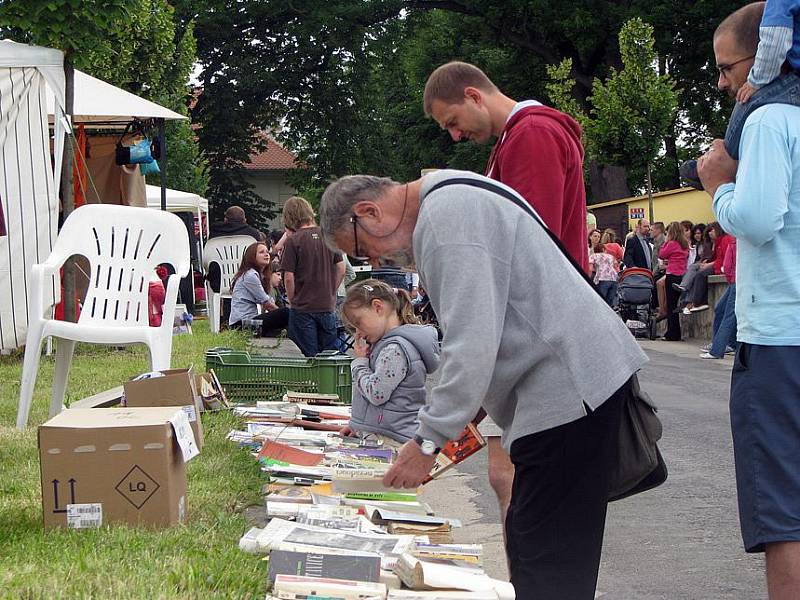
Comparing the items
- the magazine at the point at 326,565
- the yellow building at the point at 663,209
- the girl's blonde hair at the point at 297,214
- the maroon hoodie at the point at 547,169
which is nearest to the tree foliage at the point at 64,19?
the girl's blonde hair at the point at 297,214

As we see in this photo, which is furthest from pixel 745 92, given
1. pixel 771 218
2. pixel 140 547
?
pixel 140 547

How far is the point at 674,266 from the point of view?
18047 mm

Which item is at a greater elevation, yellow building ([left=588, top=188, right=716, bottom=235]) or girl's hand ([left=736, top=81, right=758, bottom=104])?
yellow building ([left=588, top=188, right=716, bottom=235])

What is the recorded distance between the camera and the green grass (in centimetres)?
351

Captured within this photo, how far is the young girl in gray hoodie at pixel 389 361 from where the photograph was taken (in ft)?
20.6

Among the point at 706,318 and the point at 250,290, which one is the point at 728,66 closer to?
the point at 250,290

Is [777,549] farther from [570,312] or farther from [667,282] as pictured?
[667,282]

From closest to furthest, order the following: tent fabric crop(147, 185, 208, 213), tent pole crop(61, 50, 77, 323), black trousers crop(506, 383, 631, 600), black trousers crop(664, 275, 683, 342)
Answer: black trousers crop(506, 383, 631, 600) < tent pole crop(61, 50, 77, 323) < black trousers crop(664, 275, 683, 342) < tent fabric crop(147, 185, 208, 213)

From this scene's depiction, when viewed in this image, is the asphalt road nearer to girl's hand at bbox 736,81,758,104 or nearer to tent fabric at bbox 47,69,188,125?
girl's hand at bbox 736,81,758,104

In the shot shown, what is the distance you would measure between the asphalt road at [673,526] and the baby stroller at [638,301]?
9220 mm

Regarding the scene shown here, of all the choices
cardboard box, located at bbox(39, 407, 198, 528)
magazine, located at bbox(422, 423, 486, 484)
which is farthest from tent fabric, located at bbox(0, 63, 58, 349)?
magazine, located at bbox(422, 423, 486, 484)

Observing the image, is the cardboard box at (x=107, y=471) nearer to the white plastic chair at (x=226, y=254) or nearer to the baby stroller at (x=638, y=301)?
the white plastic chair at (x=226, y=254)

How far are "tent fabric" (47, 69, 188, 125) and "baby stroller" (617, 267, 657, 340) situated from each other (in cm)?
785

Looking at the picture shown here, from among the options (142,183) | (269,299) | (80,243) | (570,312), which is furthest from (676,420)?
(142,183)
